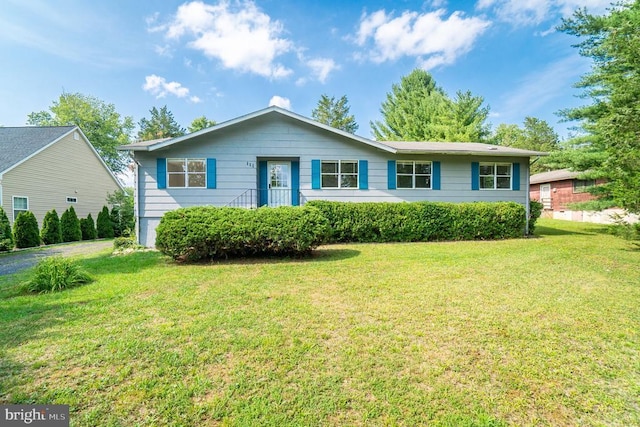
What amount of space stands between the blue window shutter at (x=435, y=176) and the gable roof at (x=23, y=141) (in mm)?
19425

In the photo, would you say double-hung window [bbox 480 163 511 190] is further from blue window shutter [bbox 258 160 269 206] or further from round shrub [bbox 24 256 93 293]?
round shrub [bbox 24 256 93 293]

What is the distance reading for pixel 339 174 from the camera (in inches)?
433

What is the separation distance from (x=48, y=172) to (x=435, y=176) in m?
20.2

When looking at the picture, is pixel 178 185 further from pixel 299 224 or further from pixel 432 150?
pixel 432 150

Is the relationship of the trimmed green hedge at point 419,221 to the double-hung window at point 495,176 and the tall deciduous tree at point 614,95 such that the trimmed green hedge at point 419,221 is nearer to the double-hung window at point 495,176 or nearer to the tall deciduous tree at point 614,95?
the double-hung window at point 495,176

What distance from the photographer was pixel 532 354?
8.77 feet

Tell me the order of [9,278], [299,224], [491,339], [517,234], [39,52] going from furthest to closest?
[39,52]
[517,234]
[299,224]
[9,278]
[491,339]

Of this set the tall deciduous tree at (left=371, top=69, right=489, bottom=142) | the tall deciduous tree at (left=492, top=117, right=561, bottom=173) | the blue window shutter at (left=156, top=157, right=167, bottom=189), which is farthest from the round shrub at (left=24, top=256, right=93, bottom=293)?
the tall deciduous tree at (left=492, top=117, right=561, bottom=173)

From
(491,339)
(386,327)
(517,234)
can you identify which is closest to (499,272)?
(491,339)

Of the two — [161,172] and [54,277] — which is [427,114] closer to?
[161,172]

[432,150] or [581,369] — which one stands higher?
[432,150]

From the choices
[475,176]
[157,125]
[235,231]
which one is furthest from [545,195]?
[157,125]

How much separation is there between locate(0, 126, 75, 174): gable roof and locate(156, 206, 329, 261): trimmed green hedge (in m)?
13.1

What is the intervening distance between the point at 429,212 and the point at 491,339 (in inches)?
291
